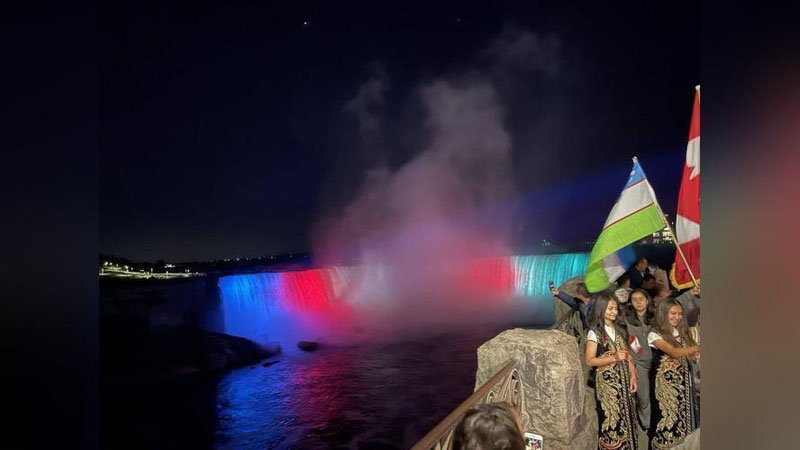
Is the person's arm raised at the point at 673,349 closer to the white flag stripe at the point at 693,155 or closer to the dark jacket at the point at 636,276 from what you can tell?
the white flag stripe at the point at 693,155

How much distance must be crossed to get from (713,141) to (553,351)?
233cm

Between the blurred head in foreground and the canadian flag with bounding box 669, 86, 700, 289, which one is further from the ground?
the canadian flag with bounding box 669, 86, 700, 289

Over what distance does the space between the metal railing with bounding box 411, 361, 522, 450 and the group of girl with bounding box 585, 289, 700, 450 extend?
701 mm

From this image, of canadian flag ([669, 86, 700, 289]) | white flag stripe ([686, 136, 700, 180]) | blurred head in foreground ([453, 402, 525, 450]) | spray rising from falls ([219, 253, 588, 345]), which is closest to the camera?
blurred head in foreground ([453, 402, 525, 450])

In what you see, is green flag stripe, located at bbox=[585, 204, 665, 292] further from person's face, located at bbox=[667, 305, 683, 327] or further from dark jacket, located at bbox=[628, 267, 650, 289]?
dark jacket, located at bbox=[628, 267, 650, 289]

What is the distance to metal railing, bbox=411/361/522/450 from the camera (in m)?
1.96

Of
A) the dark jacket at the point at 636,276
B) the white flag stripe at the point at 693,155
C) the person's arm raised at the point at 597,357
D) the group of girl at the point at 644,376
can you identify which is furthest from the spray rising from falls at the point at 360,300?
the person's arm raised at the point at 597,357

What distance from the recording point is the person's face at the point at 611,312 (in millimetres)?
3588

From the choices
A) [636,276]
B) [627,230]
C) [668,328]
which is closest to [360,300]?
[636,276]

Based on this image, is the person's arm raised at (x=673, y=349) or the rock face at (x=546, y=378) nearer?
the rock face at (x=546, y=378)

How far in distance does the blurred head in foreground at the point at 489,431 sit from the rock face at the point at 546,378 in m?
1.95

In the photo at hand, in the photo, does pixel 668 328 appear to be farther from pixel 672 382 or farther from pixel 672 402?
pixel 672 402

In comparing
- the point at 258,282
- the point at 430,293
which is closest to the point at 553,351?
the point at 258,282

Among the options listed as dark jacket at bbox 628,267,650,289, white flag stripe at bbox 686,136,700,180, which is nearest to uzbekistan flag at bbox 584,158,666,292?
white flag stripe at bbox 686,136,700,180
